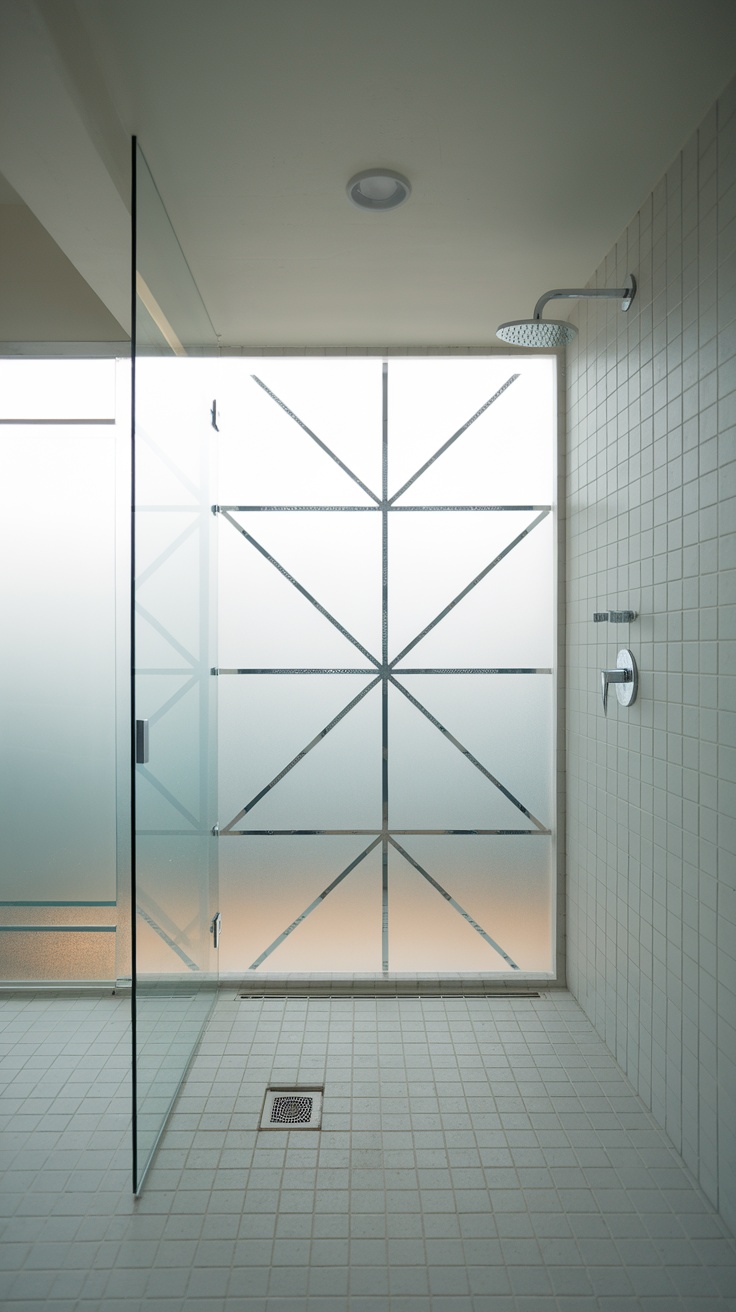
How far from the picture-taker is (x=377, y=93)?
1821mm

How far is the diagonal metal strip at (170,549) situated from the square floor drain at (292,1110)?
144 centimetres

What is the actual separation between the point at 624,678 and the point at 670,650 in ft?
0.90

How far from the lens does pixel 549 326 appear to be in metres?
2.25

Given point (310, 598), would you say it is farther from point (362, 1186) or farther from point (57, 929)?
point (362, 1186)

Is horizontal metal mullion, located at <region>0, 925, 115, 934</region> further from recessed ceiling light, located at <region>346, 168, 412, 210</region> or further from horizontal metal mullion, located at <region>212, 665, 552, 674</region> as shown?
recessed ceiling light, located at <region>346, 168, 412, 210</region>

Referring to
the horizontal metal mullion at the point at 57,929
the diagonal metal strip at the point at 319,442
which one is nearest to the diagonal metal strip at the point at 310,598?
the diagonal metal strip at the point at 319,442

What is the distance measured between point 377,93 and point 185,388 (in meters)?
1.02

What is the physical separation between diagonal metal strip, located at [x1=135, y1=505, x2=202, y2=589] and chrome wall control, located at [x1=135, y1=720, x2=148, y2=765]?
13.2 inches

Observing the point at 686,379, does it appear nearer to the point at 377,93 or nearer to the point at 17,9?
the point at 377,93

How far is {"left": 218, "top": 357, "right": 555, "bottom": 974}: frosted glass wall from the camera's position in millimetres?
3227

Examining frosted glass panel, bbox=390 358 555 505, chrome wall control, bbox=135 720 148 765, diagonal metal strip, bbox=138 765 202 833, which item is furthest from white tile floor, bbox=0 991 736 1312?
frosted glass panel, bbox=390 358 555 505

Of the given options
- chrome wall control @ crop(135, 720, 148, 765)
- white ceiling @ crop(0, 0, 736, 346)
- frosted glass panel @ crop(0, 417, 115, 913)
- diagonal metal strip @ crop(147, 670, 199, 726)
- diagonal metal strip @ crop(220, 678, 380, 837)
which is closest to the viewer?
white ceiling @ crop(0, 0, 736, 346)

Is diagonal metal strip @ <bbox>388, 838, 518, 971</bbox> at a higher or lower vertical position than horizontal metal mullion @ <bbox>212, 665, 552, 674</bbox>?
lower

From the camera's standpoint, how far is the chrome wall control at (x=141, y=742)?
203 cm
